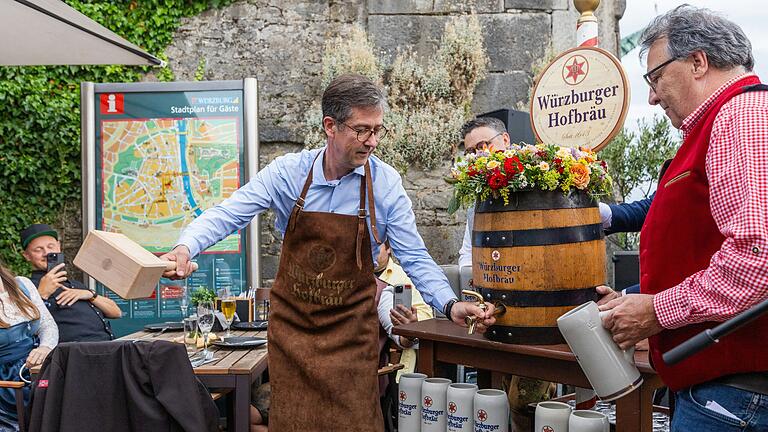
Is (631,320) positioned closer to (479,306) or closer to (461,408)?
(479,306)

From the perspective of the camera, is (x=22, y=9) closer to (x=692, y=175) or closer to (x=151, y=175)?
(x=151, y=175)

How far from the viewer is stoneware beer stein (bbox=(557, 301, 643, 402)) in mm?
1662

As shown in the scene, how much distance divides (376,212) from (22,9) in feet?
8.00

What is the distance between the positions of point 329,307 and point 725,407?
1420 mm

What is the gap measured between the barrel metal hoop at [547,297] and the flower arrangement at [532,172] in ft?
0.88

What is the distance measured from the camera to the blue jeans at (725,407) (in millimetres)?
1477

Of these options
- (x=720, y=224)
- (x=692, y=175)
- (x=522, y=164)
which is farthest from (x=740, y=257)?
(x=522, y=164)

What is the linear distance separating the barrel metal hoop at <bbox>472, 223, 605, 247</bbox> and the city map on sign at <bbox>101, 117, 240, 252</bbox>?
11.5 ft

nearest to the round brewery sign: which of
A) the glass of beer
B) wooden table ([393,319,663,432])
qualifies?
wooden table ([393,319,663,432])

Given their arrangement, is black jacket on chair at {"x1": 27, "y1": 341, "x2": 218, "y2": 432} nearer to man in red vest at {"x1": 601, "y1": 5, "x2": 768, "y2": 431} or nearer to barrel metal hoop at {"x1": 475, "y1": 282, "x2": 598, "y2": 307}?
barrel metal hoop at {"x1": 475, "y1": 282, "x2": 598, "y2": 307}

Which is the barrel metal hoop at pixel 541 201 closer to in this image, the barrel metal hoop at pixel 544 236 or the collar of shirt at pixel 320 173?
the barrel metal hoop at pixel 544 236

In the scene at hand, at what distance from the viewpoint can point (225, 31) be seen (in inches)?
244

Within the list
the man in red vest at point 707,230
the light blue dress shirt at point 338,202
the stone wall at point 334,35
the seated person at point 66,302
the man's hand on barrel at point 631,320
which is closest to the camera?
the man in red vest at point 707,230

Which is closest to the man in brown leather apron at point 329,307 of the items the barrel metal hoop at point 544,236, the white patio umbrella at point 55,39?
the barrel metal hoop at point 544,236
